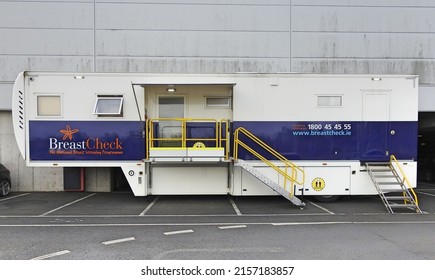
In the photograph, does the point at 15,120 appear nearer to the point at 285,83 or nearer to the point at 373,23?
the point at 285,83

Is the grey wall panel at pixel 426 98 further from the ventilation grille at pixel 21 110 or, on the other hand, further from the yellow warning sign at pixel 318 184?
the ventilation grille at pixel 21 110

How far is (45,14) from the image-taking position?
11266mm

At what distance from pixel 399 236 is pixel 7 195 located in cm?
1166

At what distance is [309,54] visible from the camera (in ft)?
38.3

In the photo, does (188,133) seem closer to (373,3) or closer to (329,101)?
(329,101)

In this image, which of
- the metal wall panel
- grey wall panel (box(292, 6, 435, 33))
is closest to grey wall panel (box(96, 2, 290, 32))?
grey wall panel (box(292, 6, 435, 33))

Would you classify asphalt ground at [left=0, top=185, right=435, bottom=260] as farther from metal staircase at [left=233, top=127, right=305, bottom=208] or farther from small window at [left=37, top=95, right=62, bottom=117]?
small window at [left=37, top=95, right=62, bottom=117]

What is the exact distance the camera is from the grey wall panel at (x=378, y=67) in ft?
38.5

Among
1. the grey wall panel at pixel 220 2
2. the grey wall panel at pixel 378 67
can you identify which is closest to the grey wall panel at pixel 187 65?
the grey wall panel at pixel 378 67

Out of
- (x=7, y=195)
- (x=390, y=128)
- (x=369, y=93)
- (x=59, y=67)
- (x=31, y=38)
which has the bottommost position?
(x=7, y=195)

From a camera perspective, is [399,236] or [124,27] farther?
[124,27]

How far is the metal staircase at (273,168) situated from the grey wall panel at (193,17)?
5.10 meters

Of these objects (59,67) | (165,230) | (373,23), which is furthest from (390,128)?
(59,67)

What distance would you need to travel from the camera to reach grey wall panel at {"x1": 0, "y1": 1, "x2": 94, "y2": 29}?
11.2 meters
